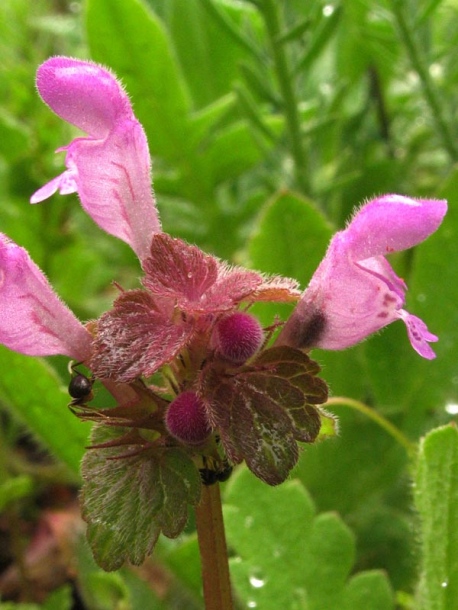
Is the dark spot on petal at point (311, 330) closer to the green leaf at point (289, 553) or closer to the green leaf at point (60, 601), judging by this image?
the green leaf at point (289, 553)

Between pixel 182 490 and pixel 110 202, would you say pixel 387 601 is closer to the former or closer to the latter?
pixel 182 490

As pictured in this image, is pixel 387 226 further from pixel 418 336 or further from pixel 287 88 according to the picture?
pixel 287 88

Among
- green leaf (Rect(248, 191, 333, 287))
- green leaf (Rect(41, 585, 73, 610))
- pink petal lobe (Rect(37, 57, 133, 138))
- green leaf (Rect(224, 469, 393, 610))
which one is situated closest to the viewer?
pink petal lobe (Rect(37, 57, 133, 138))

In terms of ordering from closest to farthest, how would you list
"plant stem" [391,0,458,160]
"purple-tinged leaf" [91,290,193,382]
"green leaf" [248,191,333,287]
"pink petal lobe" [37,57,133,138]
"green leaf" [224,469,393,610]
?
"purple-tinged leaf" [91,290,193,382], "pink petal lobe" [37,57,133,138], "green leaf" [224,469,393,610], "green leaf" [248,191,333,287], "plant stem" [391,0,458,160]

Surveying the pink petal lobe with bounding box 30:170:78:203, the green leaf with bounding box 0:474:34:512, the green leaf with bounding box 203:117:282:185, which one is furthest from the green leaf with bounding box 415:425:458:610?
the green leaf with bounding box 203:117:282:185

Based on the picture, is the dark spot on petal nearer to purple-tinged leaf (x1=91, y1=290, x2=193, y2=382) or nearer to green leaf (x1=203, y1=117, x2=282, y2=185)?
purple-tinged leaf (x1=91, y1=290, x2=193, y2=382)

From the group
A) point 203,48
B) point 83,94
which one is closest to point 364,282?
point 83,94
